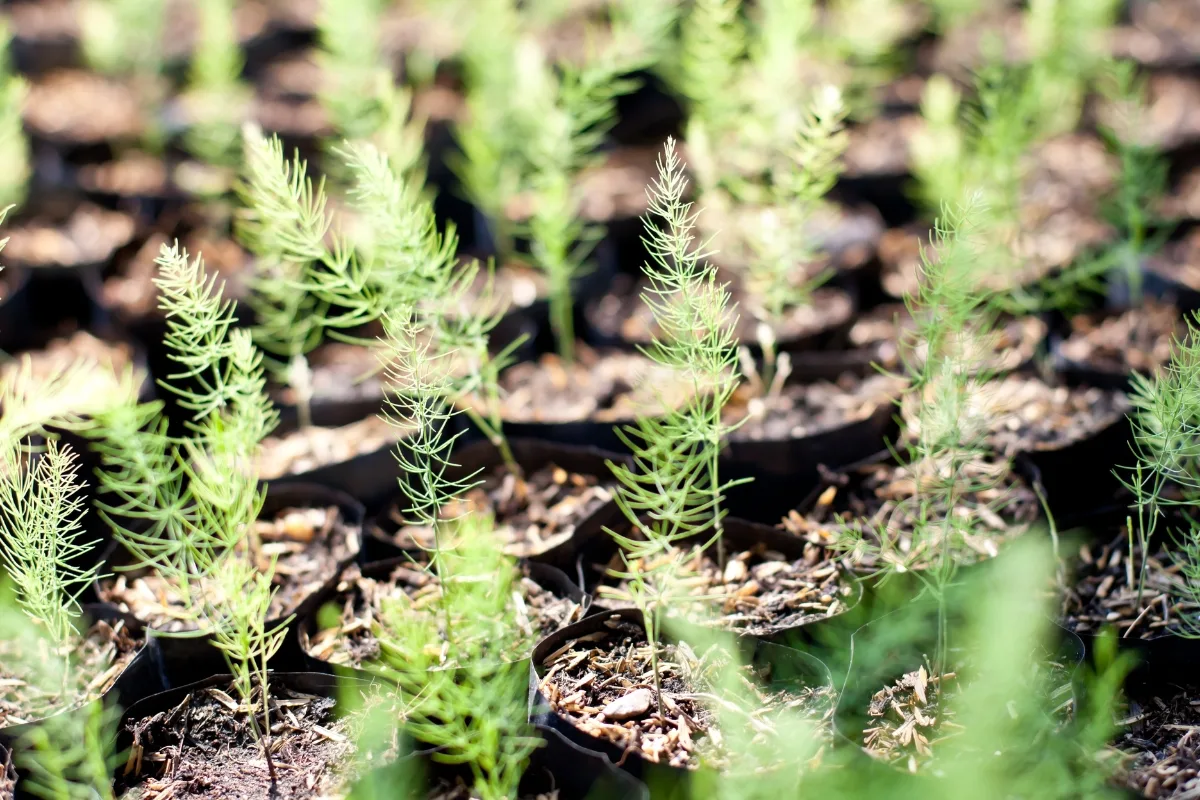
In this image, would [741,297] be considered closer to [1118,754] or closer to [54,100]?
[1118,754]

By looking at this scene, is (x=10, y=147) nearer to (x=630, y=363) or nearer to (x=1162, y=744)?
(x=630, y=363)

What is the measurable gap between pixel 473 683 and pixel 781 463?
2.51 ft

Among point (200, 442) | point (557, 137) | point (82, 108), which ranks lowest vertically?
point (82, 108)

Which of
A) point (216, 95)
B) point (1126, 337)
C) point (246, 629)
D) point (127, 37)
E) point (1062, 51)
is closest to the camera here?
point (246, 629)

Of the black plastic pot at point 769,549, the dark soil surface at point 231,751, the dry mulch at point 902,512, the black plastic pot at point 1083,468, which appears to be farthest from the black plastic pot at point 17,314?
the black plastic pot at point 1083,468

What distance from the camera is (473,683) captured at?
1334 millimetres

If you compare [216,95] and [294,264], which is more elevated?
[216,95]

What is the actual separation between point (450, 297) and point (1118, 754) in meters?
1.07

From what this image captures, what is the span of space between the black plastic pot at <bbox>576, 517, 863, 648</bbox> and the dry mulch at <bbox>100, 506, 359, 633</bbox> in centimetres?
38

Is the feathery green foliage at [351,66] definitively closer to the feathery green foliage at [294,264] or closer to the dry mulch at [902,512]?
the feathery green foliage at [294,264]

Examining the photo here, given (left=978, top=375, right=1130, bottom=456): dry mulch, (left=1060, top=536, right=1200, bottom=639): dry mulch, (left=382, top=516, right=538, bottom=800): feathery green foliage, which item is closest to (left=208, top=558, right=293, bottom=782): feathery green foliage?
(left=382, top=516, right=538, bottom=800): feathery green foliage

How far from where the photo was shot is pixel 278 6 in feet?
15.2

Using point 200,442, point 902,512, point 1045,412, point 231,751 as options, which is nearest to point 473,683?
point 231,751

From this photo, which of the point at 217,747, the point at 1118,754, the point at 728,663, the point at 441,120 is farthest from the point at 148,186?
the point at 1118,754
